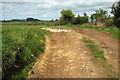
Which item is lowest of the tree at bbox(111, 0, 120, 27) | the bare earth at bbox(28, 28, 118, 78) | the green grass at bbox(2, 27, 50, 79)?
the bare earth at bbox(28, 28, 118, 78)

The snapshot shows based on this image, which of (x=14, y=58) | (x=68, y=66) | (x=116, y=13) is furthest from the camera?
(x=116, y=13)

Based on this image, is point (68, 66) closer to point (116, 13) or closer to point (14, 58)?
point (14, 58)

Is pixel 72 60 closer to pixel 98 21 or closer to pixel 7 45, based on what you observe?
pixel 7 45

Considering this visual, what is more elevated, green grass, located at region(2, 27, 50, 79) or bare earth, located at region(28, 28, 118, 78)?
green grass, located at region(2, 27, 50, 79)

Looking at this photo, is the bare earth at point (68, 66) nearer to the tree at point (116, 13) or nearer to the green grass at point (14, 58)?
the green grass at point (14, 58)

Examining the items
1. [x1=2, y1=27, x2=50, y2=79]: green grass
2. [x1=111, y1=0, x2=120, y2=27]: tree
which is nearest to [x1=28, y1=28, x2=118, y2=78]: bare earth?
[x1=2, y1=27, x2=50, y2=79]: green grass

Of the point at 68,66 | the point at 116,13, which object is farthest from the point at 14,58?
the point at 116,13

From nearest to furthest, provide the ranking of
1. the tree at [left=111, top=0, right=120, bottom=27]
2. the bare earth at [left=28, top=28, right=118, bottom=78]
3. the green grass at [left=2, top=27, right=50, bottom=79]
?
the green grass at [left=2, top=27, right=50, bottom=79]
the bare earth at [left=28, top=28, right=118, bottom=78]
the tree at [left=111, top=0, right=120, bottom=27]

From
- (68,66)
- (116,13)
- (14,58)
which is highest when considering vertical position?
(116,13)

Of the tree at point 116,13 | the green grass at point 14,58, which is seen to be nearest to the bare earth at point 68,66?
the green grass at point 14,58

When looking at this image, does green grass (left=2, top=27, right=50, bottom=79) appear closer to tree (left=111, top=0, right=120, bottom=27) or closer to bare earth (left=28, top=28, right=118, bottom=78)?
bare earth (left=28, top=28, right=118, bottom=78)

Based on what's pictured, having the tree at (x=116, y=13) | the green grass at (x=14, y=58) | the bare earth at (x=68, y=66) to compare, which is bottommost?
the bare earth at (x=68, y=66)

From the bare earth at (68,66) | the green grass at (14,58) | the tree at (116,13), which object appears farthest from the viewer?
the tree at (116,13)

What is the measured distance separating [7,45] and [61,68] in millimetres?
2420
